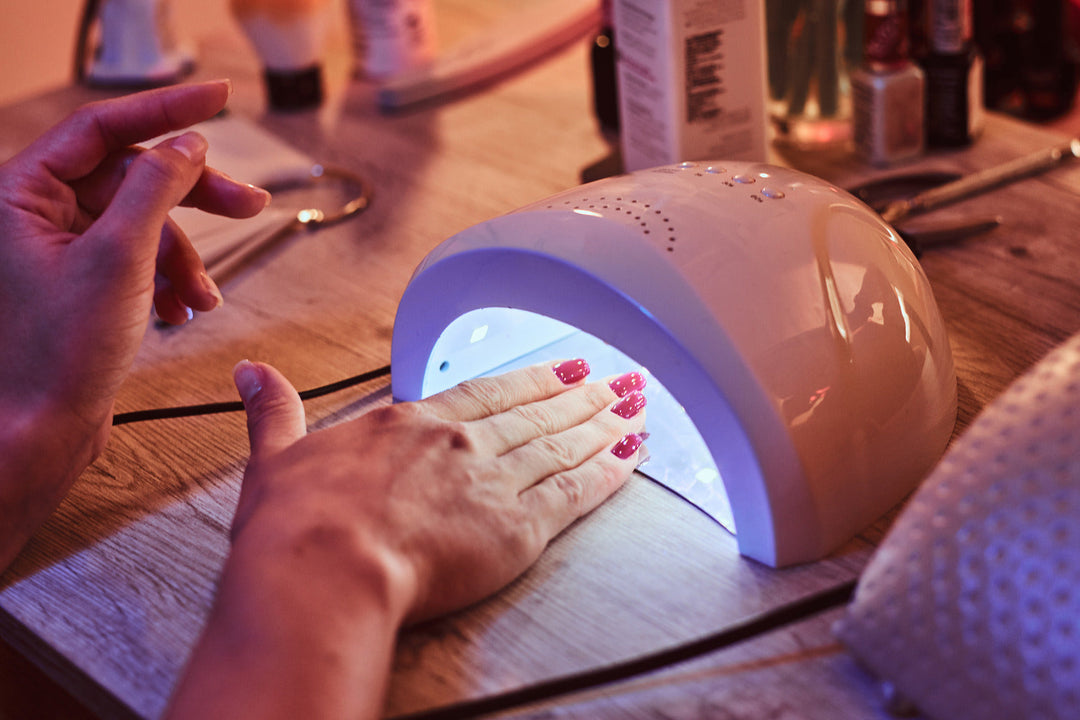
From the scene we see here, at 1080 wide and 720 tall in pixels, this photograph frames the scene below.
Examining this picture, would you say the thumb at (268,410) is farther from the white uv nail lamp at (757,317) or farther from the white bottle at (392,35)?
the white bottle at (392,35)

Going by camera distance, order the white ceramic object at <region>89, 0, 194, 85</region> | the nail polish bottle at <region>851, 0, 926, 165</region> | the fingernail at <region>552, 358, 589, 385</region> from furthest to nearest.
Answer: the white ceramic object at <region>89, 0, 194, 85</region>
the nail polish bottle at <region>851, 0, 926, 165</region>
the fingernail at <region>552, 358, 589, 385</region>

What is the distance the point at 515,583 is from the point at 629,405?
134 millimetres

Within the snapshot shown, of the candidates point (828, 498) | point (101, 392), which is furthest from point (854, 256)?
point (101, 392)

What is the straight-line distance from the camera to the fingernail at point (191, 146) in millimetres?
522

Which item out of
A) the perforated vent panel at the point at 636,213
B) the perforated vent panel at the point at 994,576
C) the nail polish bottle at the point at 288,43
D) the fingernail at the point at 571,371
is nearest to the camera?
the perforated vent panel at the point at 994,576

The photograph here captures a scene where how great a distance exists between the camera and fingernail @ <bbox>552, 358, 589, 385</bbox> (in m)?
0.55

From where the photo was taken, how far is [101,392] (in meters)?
0.52

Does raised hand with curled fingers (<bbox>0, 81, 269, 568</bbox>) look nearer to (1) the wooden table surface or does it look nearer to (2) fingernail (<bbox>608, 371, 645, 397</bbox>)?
(1) the wooden table surface

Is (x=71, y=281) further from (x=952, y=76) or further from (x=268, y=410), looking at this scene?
(x=952, y=76)

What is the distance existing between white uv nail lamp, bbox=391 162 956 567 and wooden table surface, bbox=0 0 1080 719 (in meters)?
0.04

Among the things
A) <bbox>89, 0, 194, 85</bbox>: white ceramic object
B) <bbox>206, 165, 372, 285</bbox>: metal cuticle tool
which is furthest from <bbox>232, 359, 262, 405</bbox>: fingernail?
<bbox>89, 0, 194, 85</bbox>: white ceramic object

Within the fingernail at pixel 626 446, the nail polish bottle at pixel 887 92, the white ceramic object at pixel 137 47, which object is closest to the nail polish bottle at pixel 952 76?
Result: the nail polish bottle at pixel 887 92

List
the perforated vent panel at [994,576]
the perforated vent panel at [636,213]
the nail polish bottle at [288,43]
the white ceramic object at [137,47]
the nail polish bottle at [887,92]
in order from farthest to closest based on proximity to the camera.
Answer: the white ceramic object at [137,47]
the nail polish bottle at [288,43]
the nail polish bottle at [887,92]
the perforated vent panel at [636,213]
the perforated vent panel at [994,576]

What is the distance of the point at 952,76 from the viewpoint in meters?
0.79
